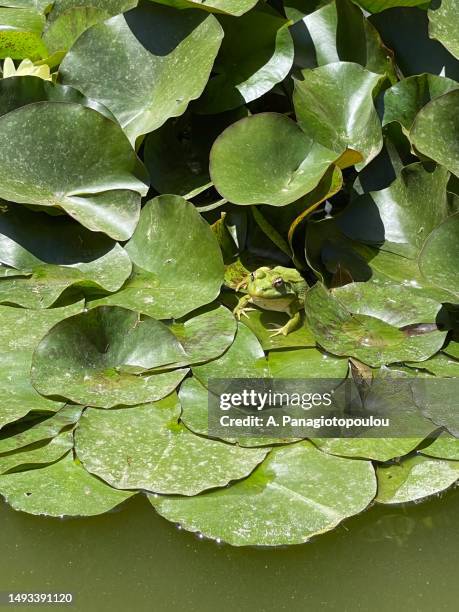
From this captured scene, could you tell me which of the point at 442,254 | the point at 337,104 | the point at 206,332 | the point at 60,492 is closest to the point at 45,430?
the point at 60,492

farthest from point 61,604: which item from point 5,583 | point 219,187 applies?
point 219,187

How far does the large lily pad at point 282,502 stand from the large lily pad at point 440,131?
94 centimetres

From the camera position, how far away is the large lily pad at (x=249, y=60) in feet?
8.88

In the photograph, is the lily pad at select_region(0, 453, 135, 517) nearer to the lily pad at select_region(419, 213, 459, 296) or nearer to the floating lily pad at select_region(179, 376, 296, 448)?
the floating lily pad at select_region(179, 376, 296, 448)

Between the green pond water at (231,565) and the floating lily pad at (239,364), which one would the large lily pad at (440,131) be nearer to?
the floating lily pad at (239,364)

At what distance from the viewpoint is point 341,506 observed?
205 cm

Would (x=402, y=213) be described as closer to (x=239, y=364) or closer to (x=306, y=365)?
(x=306, y=365)

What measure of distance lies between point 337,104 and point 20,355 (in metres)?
1.24

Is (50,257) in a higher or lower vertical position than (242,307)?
higher

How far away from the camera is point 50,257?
2.59 meters

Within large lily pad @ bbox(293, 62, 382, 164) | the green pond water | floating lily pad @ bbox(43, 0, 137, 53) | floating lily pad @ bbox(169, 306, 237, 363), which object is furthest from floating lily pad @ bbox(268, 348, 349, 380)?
floating lily pad @ bbox(43, 0, 137, 53)

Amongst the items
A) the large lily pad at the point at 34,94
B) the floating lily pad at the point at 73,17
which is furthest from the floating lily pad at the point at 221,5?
the large lily pad at the point at 34,94

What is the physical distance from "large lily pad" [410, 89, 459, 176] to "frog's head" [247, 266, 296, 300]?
54 centimetres

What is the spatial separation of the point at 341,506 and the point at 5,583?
2.66 feet
